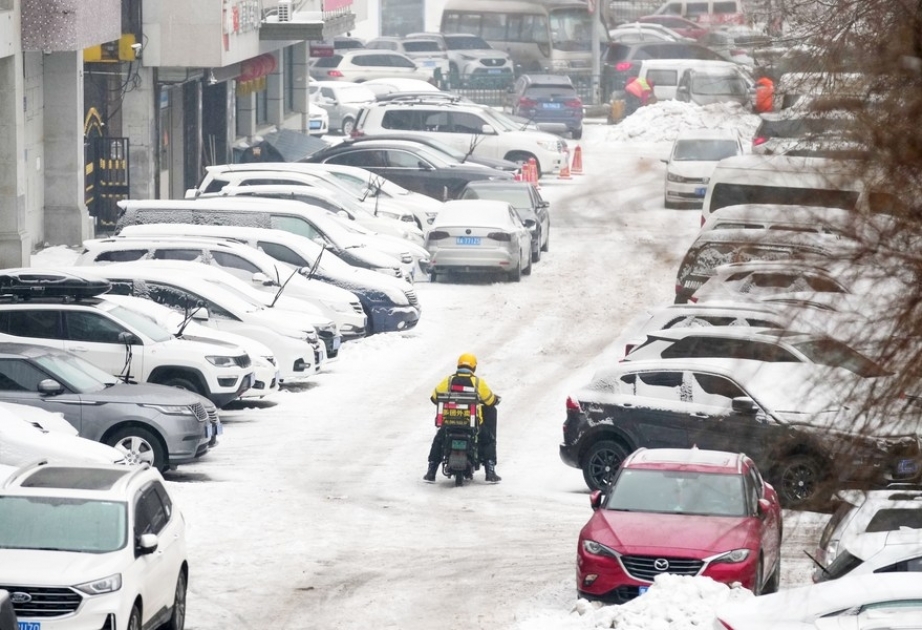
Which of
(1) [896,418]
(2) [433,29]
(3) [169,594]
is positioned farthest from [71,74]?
(2) [433,29]

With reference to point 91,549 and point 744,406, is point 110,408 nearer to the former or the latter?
point 91,549

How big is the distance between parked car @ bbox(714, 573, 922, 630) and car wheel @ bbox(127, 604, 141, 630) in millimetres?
3820

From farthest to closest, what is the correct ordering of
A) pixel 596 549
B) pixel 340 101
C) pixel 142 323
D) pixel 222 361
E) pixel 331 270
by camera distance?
pixel 340 101
pixel 331 270
pixel 142 323
pixel 222 361
pixel 596 549

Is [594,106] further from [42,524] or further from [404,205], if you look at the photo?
[42,524]

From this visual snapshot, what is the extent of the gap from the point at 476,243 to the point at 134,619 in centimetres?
1795

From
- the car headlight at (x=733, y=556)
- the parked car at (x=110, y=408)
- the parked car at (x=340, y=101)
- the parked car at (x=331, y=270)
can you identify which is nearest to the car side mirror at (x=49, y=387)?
the parked car at (x=110, y=408)

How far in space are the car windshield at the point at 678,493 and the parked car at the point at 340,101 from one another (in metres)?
39.9

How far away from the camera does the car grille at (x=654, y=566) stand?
42.8ft

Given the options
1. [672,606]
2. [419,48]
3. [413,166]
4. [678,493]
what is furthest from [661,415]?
[419,48]

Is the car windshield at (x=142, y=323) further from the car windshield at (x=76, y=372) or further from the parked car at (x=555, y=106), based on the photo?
the parked car at (x=555, y=106)

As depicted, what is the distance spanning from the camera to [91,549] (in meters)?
11.4

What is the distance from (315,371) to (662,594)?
10.3 m

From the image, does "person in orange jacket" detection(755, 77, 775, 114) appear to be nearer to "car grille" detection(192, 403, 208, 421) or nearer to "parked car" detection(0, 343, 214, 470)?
"parked car" detection(0, 343, 214, 470)

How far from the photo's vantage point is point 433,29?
270 feet
